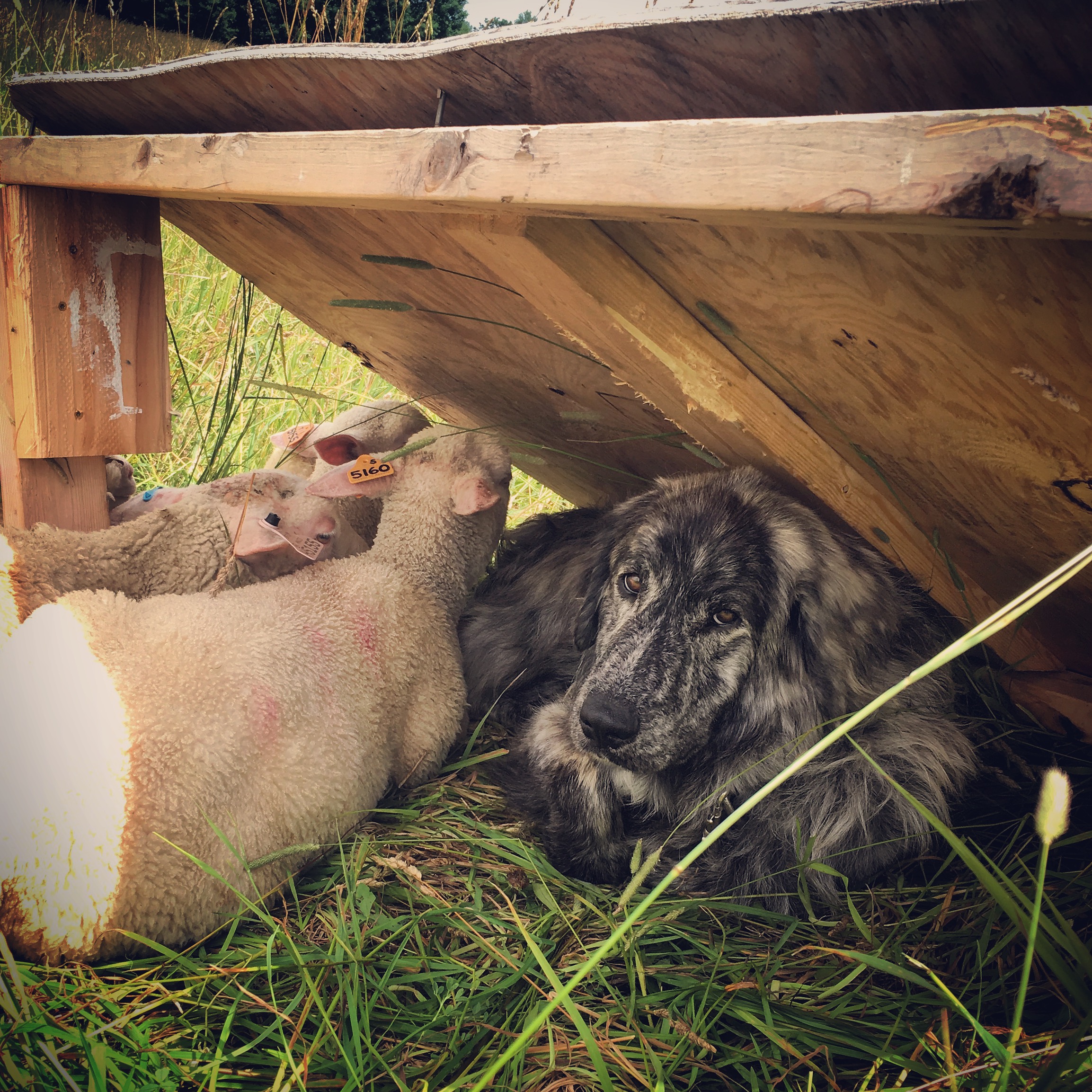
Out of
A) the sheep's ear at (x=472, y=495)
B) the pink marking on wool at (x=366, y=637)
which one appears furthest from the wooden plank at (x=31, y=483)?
the sheep's ear at (x=472, y=495)

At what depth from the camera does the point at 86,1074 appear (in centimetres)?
132

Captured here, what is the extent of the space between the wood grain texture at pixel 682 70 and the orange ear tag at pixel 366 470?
0.88 m

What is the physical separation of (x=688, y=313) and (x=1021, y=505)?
81 centimetres

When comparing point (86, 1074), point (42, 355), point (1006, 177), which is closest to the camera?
point (1006, 177)

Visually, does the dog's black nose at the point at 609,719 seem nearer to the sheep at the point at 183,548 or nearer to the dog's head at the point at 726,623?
the dog's head at the point at 726,623

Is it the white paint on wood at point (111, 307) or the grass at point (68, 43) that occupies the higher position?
the grass at point (68, 43)

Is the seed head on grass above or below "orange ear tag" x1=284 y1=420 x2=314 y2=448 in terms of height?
above

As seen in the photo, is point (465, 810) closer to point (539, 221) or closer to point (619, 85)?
point (539, 221)

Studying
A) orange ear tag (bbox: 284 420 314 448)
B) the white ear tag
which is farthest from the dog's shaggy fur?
orange ear tag (bbox: 284 420 314 448)

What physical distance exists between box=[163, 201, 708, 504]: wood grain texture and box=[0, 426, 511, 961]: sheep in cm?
59

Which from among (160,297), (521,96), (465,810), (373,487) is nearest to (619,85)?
(521,96)

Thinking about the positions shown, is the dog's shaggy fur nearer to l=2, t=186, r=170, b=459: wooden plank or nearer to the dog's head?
A: the dog's head

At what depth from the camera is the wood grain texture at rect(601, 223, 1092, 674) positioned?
124 cm

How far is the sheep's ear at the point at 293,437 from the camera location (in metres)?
2.76
